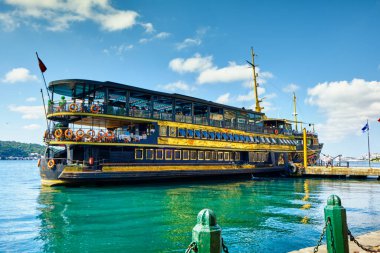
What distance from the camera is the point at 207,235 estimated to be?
341 centimetres

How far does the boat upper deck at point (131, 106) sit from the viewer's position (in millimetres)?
21844

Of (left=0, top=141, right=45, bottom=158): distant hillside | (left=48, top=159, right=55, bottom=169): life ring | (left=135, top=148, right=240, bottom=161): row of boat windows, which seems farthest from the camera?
(left=0, top=141, right=45, bottom=158): distant hillside

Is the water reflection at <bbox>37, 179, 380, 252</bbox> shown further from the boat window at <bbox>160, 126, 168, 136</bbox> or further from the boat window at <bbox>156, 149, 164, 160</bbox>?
the boat window at <bbox>160, 126, 168, 136</bbox>

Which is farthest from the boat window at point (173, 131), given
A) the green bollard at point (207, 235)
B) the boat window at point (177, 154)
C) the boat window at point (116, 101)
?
the green bollard at point (207, 235)

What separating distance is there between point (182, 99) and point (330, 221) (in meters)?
23.1

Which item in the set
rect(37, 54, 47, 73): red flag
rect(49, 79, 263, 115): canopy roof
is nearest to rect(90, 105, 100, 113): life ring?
rect(49, 79, 263, 115): canopy roof

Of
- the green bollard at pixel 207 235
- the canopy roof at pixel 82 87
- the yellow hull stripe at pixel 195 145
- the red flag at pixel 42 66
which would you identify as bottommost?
the green bollard at pixel 207 235

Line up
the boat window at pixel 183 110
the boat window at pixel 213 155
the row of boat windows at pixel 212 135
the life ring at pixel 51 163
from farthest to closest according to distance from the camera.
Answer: the boat window at pixel 213 155 < the boat window at pixel 183 110 < the row of boat windows at pixel 212 135 < the life ring at pixel 51 163

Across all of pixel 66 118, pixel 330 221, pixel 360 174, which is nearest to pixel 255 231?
pixel 330 221

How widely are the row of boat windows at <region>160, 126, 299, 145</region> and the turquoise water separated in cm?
883

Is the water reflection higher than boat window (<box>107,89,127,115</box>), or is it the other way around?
boat window (<box>107,89,127,115</box>)

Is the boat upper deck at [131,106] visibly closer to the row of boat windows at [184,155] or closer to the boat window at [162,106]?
the boat window at [162,106]

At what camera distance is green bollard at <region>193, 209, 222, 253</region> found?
11.2 feet

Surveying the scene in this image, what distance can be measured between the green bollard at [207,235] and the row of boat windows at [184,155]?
21.4 meters
